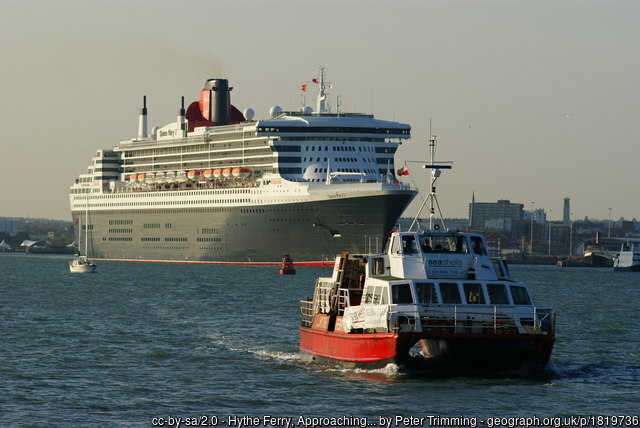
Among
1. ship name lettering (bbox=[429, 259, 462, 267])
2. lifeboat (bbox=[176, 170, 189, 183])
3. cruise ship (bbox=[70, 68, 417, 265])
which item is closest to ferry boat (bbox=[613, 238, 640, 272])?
cruise ship (bbox=[70, 68, 417, 265])

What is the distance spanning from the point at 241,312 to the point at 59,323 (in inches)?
385

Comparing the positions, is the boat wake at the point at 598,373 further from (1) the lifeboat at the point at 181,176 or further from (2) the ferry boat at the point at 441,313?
(1) the lifeboat at the point at 181,176

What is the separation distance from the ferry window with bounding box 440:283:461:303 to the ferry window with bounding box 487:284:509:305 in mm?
889

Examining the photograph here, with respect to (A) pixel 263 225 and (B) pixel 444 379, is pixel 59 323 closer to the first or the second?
(B) pixel 444 379

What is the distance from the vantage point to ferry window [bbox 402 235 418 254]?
3359 centimetres

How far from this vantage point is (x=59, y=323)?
170ft

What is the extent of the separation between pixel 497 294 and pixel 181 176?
103849 mm

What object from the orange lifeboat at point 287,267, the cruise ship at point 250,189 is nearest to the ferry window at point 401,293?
the orange lifeboat at point 287,267

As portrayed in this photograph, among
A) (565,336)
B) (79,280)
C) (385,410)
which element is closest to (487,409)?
(385,410)

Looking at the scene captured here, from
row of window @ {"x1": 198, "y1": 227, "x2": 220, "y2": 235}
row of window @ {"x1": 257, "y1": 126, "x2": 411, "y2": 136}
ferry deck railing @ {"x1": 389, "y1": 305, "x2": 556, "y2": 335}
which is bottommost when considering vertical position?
ferry deck railing @ {"x1": 389, "y1": 305, "x2": 556, "y2": 335}

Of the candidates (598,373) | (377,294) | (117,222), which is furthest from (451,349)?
(117,222)

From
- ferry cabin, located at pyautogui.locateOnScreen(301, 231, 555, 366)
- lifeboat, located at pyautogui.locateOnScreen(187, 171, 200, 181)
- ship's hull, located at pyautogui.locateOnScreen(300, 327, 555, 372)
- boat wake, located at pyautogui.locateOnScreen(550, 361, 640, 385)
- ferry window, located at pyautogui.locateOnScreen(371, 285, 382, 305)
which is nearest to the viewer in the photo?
ship's hull, located at pyautogui.locateOnScreen(300, 327, 555, 372)

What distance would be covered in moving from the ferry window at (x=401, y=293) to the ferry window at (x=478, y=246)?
9.03 ft

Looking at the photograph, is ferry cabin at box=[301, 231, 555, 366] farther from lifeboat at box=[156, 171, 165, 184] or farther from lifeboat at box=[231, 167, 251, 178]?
lifeboat at box=[156, 171, 165, 184]
